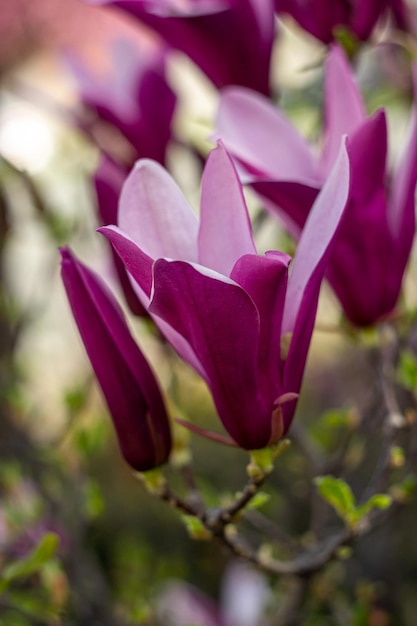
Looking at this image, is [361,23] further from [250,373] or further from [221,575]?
[221,575]

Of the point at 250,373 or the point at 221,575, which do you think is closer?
the point at 250,373

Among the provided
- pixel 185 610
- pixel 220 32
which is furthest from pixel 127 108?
pixel 185 610

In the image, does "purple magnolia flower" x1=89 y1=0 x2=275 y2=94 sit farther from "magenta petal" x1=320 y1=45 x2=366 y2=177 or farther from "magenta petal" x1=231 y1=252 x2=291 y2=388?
"magenta petal" x1=231 y1=252 x2=291 y2=388

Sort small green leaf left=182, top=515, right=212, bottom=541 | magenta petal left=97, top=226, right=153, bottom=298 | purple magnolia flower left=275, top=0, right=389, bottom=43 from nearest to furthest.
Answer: magenta petal left=97, top=226, right=153, bottom=298 → small green leaf left=182, top=515, right=212, bottom=541 → purple magnolia flower left=275, top=0, right=389, bottom=43

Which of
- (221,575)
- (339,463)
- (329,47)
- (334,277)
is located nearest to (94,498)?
(339,463)

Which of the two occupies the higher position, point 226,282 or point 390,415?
point 226,282

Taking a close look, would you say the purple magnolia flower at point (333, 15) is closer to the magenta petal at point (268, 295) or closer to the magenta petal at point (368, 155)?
the magenta petal at point (368, 155)

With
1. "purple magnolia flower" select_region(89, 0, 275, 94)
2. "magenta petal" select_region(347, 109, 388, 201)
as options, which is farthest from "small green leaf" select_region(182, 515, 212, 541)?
"purple magnolia flower" select_region(89, 0, 275, 94)
